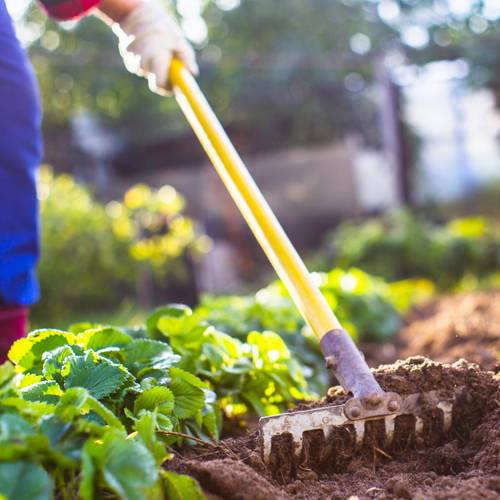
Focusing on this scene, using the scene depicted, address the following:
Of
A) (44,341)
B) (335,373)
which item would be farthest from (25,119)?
(335,373)

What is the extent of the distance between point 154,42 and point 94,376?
147 cm

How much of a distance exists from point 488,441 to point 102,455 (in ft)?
2.53

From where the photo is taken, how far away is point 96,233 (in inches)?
199

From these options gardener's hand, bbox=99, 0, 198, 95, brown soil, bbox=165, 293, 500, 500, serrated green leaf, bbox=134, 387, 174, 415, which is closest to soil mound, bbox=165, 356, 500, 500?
brown soil, bbox=165, 293, 500, 500

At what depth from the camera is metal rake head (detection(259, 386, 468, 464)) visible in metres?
1.05

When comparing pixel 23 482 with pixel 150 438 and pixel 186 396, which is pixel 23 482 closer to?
pixel 150 438

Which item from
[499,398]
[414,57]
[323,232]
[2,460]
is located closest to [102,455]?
[2,460]

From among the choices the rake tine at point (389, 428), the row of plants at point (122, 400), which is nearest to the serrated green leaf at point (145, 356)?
the row of plants at point (122, 400)

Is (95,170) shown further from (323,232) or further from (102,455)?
(102,455)

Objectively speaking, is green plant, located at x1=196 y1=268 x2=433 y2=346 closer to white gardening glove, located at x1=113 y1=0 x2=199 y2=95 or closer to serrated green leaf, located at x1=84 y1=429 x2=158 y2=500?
white gardening glove, located at x1=113 y1=0 x2=199 y2=95

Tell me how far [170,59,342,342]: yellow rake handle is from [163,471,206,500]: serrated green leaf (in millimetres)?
543

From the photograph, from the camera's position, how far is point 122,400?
39.8 inches

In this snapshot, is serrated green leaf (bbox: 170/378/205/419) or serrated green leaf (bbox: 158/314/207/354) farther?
serrated green leaf (bbox: 158/314/207/354)

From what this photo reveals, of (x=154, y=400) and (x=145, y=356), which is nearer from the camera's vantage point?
(x=154, y=400)
